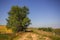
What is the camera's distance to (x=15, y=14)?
38906mm

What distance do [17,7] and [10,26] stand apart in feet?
18.9

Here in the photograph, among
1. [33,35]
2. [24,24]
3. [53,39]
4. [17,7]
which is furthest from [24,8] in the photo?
[53,39]

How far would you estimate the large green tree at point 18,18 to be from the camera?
3848cm

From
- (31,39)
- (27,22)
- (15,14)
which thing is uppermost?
(15,14)

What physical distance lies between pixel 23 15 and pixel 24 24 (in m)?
2.94

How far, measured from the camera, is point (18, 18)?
39.3 m

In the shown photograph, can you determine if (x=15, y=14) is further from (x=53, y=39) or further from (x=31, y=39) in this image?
(x=53, y=39)

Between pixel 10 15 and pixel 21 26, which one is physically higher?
pixel 10 15

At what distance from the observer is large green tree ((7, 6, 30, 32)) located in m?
38.5

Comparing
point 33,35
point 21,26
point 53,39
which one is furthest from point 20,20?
point 53,39

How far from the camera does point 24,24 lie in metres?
38.6

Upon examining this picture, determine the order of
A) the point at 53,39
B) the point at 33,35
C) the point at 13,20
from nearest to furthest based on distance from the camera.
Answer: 1. the point at 53,39
2. the point at 33,35
3. the point at 13,20

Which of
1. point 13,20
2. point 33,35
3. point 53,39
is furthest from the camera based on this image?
point 13,20

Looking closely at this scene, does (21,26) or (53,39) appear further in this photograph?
(21,26)
